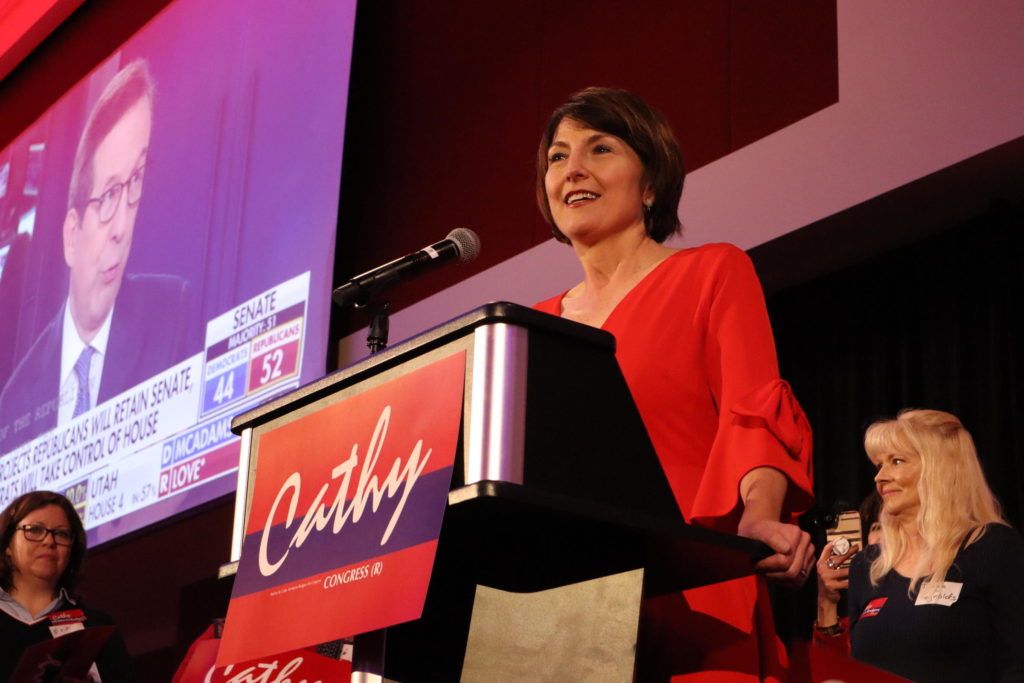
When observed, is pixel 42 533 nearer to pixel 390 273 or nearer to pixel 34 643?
pixel 34 643

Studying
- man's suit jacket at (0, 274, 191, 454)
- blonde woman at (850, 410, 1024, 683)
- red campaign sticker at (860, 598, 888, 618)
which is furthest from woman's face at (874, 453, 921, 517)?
man's suit jacket at (0, 274, 191, 454)

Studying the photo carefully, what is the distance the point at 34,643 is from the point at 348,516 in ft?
7.13

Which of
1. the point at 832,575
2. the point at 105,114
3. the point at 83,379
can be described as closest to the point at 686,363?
the point at 832,575

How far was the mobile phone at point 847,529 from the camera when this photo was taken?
125 inches

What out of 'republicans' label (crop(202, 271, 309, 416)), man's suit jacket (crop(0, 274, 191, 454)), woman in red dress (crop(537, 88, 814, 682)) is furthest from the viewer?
man's suit jacket (crop(0, 274, 191, 454))

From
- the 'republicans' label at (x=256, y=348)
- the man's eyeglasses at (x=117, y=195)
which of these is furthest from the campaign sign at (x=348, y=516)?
the man's eyeglasses at (x=117, y=195)

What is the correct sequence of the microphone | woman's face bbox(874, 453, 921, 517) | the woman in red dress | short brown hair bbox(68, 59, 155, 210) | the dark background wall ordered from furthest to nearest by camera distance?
short brown hair bbox(68, 59, 155, 210), the dark background wall, woman's face bbox(874, 453, 921, 517), the microphone, the woman in red dress

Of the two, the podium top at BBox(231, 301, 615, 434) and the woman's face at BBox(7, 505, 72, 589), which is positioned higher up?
→ the woman's face at BBox(7, 505, 72, 589)

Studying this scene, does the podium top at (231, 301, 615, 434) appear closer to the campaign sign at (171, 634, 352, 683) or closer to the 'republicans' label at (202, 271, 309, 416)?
the campaign sign at (171, 634, 352, 683)

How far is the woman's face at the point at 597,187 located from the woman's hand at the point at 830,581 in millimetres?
1881

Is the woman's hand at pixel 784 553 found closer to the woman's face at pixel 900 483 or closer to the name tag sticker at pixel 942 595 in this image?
the name tag sticker at pixel 942 595

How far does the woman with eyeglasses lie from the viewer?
9.74 ft

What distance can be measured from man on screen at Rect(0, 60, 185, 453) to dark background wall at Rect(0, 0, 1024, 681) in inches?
25.3

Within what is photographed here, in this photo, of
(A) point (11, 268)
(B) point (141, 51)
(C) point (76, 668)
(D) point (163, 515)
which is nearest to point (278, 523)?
(C) point (76, 668)
